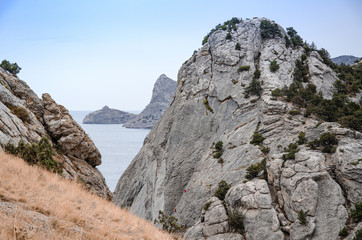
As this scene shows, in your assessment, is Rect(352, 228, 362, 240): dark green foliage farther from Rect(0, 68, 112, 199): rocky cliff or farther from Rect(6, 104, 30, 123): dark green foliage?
Rect(6, 104, 30, 123): dark green foliage

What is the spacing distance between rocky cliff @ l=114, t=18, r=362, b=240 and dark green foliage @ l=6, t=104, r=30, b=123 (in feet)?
65.0

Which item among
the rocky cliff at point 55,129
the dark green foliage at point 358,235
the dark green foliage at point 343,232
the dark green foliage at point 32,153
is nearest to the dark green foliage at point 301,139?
the dark green foliage at point 343,232

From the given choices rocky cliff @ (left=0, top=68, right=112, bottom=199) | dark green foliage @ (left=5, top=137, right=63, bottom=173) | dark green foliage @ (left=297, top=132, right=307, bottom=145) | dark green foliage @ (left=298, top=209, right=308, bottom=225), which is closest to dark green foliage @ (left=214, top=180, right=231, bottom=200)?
dark green foliage @ (left=298, top=209, right=308, bottom=225)

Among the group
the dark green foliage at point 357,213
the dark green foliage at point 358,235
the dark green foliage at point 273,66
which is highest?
the dark green foliage at point 273,66

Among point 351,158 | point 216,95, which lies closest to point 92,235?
point 351,158

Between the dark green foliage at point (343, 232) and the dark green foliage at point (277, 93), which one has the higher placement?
the dark green foliage at point (277, 93)

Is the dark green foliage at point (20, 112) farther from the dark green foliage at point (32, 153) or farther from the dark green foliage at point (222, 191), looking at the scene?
the dark green foliage at point (222, 191)

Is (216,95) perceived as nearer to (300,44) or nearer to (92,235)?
(300,44)

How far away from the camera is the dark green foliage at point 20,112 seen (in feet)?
71.9

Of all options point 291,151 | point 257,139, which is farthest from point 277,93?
point 291,151

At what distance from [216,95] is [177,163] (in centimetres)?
1404

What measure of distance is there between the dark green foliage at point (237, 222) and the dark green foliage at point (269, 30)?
130 feet

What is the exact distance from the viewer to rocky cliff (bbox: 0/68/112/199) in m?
22.5

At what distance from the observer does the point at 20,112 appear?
73.2 feet
